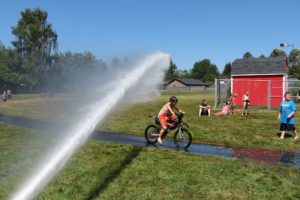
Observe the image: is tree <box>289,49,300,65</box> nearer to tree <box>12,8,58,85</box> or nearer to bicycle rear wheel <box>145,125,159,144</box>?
tree <box>12,8,58,85</box>

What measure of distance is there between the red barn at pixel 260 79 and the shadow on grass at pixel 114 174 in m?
20.6

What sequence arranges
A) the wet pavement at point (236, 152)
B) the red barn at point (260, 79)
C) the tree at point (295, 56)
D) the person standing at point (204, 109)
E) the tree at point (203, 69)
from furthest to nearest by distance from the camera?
the tree at point (203, 69) < the tree at point (295, 56) < the red barn at point (260, 79) < the person standing at point (204, 109) < the wet pavement at point (236, 152)

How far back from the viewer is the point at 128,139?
15.7 metres

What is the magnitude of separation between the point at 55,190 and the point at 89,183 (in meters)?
0.82

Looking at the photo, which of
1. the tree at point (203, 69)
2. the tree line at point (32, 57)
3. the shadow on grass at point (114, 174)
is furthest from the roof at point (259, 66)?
the tree at point (203, 69)

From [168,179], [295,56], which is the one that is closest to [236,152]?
[168,179]

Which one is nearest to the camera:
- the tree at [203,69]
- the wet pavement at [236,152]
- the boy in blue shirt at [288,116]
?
the wet pavement at [236,152]

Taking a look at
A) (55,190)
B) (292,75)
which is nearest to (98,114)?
(55,190)

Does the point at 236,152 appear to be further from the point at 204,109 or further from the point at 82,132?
the point at 204,109

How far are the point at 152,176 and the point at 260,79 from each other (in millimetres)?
27580

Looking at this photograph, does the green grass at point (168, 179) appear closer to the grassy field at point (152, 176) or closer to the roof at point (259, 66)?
the grassy field at point (152, 176)

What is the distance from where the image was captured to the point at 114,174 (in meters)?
9.41

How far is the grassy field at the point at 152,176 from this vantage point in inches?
314

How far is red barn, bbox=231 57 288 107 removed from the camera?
32156 millimetres
